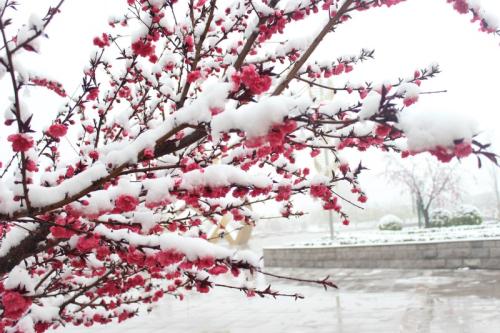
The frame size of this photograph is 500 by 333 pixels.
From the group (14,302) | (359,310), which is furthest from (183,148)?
(359,310)

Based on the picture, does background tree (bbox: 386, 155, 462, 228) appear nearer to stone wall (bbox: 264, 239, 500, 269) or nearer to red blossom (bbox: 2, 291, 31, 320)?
stone wall (bbox: 264, 239, 500, 269)

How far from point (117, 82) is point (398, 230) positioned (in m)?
15.7

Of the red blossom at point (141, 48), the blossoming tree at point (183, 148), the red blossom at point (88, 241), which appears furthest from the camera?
the red blossom at point (141, 48)

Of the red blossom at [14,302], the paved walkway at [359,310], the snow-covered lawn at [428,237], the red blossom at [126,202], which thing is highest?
the red blossom at [126,202]

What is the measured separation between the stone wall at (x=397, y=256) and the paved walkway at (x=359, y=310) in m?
0.53

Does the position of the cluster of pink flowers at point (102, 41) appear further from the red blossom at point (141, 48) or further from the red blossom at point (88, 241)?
the red blossom at point (88, 241)

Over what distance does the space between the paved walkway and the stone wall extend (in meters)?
0.53

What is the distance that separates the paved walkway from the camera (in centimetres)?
630

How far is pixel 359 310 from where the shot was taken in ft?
24.0

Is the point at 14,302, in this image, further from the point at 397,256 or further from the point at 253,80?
the point at 397,256

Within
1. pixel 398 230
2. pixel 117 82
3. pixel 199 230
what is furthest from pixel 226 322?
pixel 398 230

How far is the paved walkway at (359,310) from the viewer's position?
630 cm

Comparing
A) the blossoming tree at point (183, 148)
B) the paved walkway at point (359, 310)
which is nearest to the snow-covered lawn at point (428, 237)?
the paved walkway at point (359, 310)

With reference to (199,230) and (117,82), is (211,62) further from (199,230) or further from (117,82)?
(199,230)
